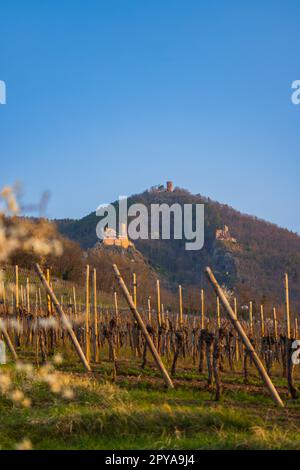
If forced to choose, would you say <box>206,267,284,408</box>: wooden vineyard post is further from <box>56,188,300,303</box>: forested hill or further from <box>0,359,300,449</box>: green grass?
<box>56,188,300,303</box>: forested hill

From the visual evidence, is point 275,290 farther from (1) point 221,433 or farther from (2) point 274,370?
(1) point 221,433

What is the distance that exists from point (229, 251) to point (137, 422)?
71.6m

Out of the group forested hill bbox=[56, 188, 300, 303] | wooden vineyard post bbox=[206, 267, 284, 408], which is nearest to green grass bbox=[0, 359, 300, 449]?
wooden vineyard post bbox=[206, 267, 284, 408]

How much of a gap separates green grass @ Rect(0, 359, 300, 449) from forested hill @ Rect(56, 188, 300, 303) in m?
48.0

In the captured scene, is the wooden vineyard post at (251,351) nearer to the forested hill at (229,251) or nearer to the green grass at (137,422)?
the green grass at (137,422)

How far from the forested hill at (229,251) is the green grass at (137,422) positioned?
48006mm

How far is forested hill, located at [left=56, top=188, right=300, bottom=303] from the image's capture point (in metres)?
68.9

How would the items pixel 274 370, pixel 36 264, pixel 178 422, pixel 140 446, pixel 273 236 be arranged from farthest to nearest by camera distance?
pixel 273 236 → pixel 274 370 → pixel 36 264 → pixel 178 422 → pixel 140 446

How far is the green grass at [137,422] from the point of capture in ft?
21.0

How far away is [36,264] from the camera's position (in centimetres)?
1113

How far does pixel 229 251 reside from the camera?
256 ft

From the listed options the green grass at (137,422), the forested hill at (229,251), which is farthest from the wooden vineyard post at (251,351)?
the forested hill at (229,251)
